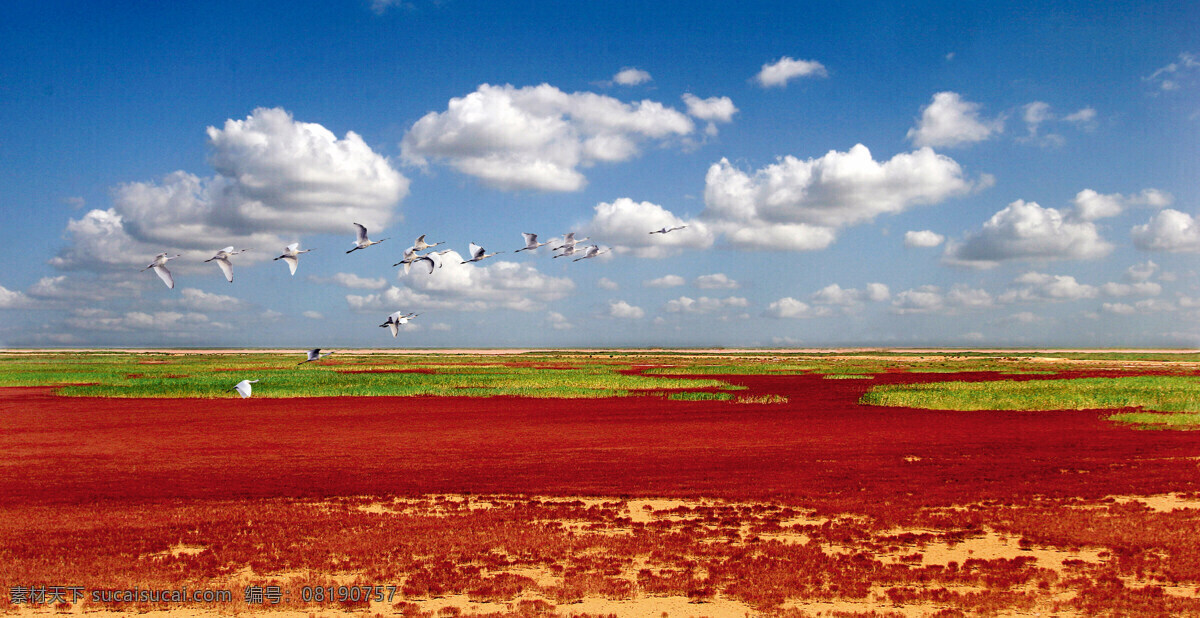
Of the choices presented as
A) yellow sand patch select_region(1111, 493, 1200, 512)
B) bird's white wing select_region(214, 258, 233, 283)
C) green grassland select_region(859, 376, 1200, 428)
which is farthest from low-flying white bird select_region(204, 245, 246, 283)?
green grassland select_region(859, 376, 1200, 428)

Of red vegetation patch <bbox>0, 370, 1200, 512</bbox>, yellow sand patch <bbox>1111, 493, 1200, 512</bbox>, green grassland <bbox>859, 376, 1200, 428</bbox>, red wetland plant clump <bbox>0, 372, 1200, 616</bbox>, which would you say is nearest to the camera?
red wetland plant clump <bbox>0, 372, 1200, 616</bbox>

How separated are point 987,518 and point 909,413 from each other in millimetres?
21516

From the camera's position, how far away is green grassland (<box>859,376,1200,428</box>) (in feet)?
103

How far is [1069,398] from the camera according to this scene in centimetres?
3681

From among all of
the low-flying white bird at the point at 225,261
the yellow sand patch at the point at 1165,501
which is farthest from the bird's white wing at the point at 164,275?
the yellow sand patch at the point at 1165,501

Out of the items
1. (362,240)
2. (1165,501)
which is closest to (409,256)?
(362,240)

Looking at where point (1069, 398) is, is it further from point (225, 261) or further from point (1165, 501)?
point (225, 261)

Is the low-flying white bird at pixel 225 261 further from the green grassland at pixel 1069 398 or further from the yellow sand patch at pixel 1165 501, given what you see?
the green grassland at pixel 1069 398

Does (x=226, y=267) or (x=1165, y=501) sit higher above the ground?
(x=226, y=267)

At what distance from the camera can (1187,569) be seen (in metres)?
10.4

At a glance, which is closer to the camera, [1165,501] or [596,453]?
[1165,501]

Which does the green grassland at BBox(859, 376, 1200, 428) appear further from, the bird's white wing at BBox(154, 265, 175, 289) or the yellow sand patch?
the bird's white wing at BBox(154, 265, 175, 289)

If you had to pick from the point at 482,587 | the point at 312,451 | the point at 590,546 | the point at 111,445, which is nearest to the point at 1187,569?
the point at 590,546

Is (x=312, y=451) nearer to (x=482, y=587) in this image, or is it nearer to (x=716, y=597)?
(x=482, y=587)
